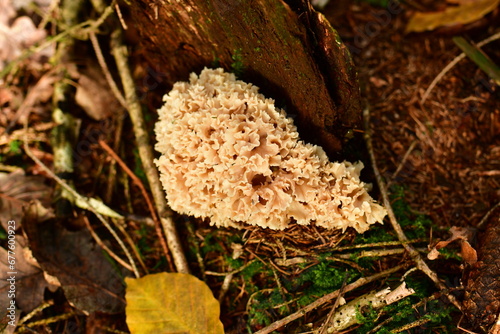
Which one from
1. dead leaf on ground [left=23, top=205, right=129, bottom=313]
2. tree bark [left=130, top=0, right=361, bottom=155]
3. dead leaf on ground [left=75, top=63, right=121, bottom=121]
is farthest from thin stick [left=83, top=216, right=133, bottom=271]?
tree bark [left=130, top=0, right=361, bottom=155]

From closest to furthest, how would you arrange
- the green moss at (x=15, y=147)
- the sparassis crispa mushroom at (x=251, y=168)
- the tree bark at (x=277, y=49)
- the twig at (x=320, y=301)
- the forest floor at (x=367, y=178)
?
the tree bark at (x=277, y=49) → the sparassis crispa mushroom at (x=251, y=168) → the twig at (x=320, y=301) → the forest floor at (x=367, y=178) → the green moss at (x=15, y=147)

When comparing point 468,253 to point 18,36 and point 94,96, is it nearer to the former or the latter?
point 94,96

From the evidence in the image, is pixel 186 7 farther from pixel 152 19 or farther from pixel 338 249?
pixel 338 249

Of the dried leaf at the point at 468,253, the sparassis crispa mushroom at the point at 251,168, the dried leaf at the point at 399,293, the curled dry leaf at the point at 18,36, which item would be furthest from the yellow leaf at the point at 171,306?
the curled dry leaf at the point at 18,36

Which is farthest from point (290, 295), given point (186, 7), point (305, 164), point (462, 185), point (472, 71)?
point (472, 71)

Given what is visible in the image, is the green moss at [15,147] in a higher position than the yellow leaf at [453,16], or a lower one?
lower

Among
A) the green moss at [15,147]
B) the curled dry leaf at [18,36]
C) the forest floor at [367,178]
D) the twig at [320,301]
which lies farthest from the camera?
the curled dry leaf at [18,36]

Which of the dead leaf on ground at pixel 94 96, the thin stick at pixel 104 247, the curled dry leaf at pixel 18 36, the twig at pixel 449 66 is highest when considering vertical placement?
the curled dry leaf at pixel 18 36

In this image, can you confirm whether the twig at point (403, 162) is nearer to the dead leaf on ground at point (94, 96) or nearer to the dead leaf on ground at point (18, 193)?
the dead leaf on ground at point (94, 96)
